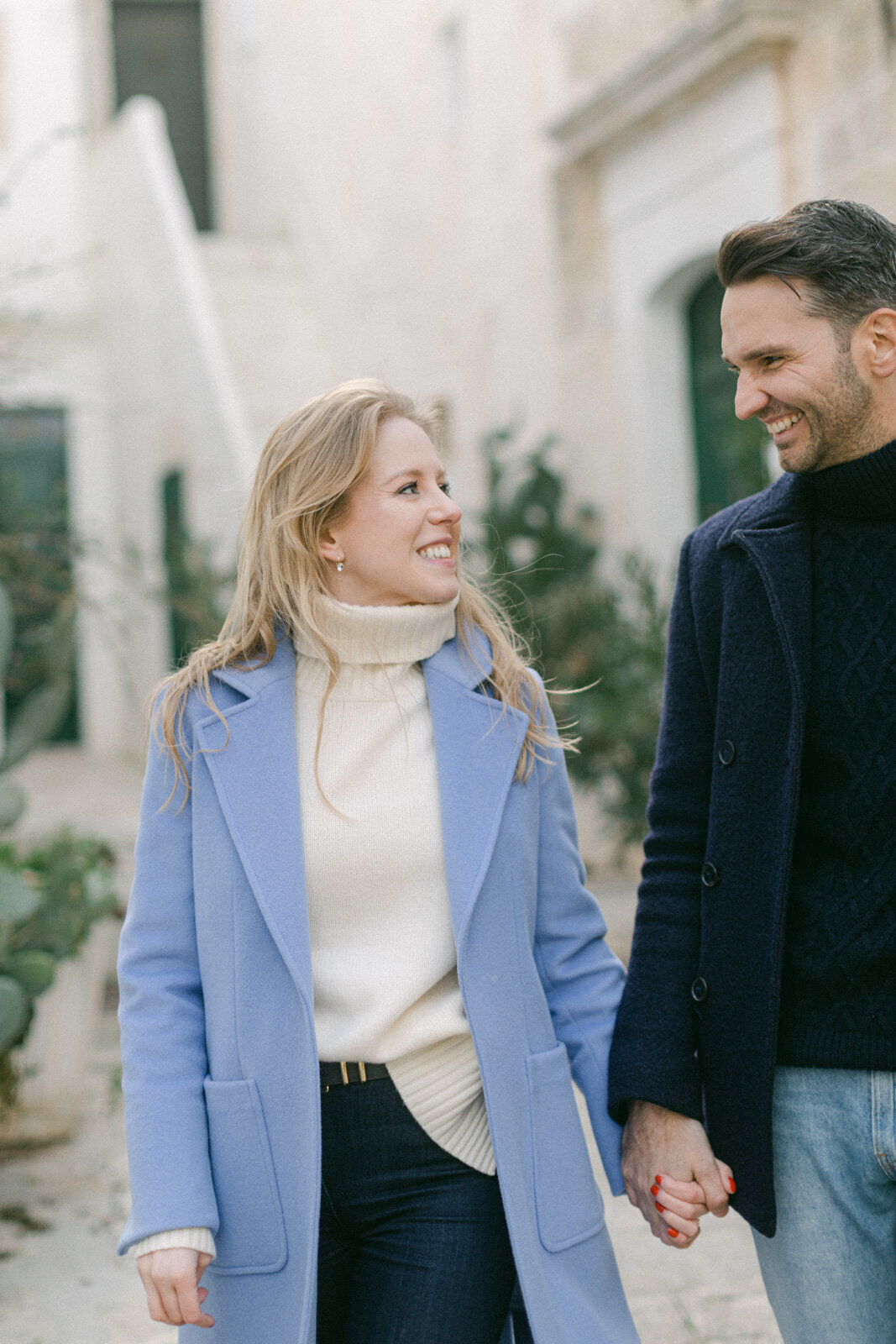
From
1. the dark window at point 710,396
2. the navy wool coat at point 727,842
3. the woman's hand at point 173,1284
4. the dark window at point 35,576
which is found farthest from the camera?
the dark window at point 710,396

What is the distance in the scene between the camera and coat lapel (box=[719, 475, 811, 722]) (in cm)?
181

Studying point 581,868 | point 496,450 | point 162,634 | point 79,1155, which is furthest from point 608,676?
point 162,634

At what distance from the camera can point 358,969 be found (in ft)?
6.01

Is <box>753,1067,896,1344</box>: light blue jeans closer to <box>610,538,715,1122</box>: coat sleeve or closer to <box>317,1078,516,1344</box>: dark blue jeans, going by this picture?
<box>610,538,715,1122</box>: coat sleeve

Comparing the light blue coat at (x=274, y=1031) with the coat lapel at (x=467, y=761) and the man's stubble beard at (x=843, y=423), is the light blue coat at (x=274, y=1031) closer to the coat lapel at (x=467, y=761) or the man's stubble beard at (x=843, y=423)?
the coat lapel at (x=467, y=761)

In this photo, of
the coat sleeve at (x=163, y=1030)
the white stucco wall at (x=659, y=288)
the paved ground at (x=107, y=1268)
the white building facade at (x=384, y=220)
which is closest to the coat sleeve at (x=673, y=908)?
the coat sleeve at (x=163, y=1030)

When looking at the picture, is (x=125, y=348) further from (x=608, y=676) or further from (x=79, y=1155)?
(x=79, y=1155)

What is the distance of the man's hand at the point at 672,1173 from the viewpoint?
1831mm

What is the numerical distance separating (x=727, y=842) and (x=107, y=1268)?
7.37 ft

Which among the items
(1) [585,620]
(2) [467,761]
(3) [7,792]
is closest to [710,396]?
(1) [585,620]

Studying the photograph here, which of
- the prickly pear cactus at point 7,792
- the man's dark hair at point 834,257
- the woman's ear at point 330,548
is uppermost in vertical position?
the man's dark hair at point 834,257

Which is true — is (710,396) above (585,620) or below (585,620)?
above

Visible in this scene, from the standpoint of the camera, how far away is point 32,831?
27.3 ft

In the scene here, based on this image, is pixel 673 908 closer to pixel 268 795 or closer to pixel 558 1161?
pixel 558 1161
